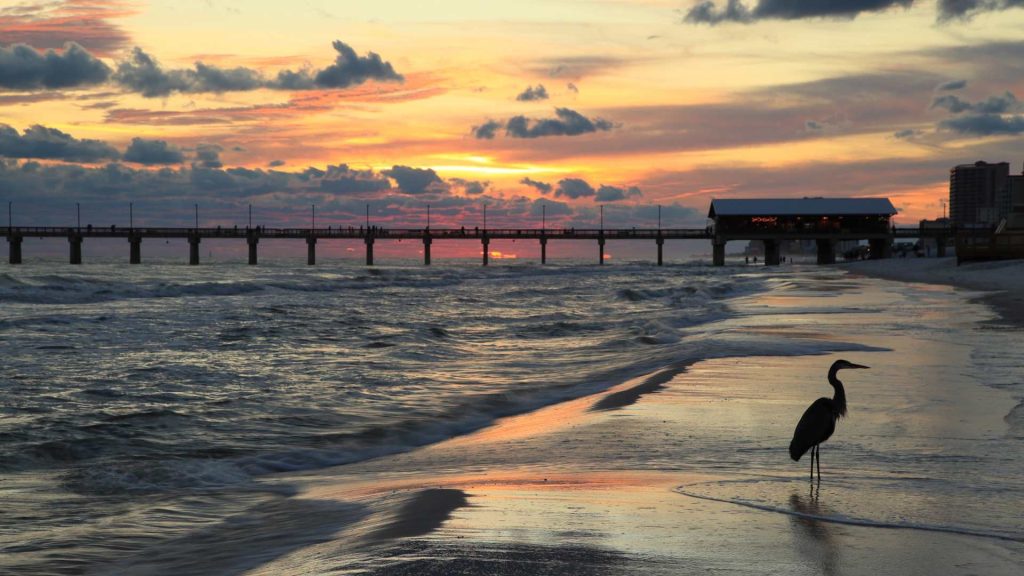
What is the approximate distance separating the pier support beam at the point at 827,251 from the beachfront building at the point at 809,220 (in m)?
Result: 2.01

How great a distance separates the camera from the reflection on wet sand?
523 centimetres

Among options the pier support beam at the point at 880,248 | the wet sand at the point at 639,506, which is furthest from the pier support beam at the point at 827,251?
the wet sand at the point at 639,506

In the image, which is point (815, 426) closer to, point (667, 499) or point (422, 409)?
point (667, 499)

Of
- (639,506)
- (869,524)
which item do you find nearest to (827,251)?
(639,506)

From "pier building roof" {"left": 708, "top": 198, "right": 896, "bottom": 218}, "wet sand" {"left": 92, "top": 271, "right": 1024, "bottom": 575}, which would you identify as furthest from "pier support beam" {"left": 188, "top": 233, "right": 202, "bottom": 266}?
Result: "wet sand" {"left": 92, "top": 271, "right": 1024, "bottom": 575}

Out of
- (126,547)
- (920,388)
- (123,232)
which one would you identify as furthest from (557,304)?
(123,232)

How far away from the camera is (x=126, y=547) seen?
669cm

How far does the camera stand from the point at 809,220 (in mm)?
118062

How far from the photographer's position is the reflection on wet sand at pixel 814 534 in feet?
17.1

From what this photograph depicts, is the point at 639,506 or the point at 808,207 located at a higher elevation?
the point at 808,207

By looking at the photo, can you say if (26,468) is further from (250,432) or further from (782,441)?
(782,441)

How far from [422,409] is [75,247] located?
425ft

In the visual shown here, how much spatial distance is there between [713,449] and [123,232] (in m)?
135

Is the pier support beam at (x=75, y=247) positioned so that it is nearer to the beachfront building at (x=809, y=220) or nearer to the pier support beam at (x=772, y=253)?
the beachfront building at (x=809, y=220)
